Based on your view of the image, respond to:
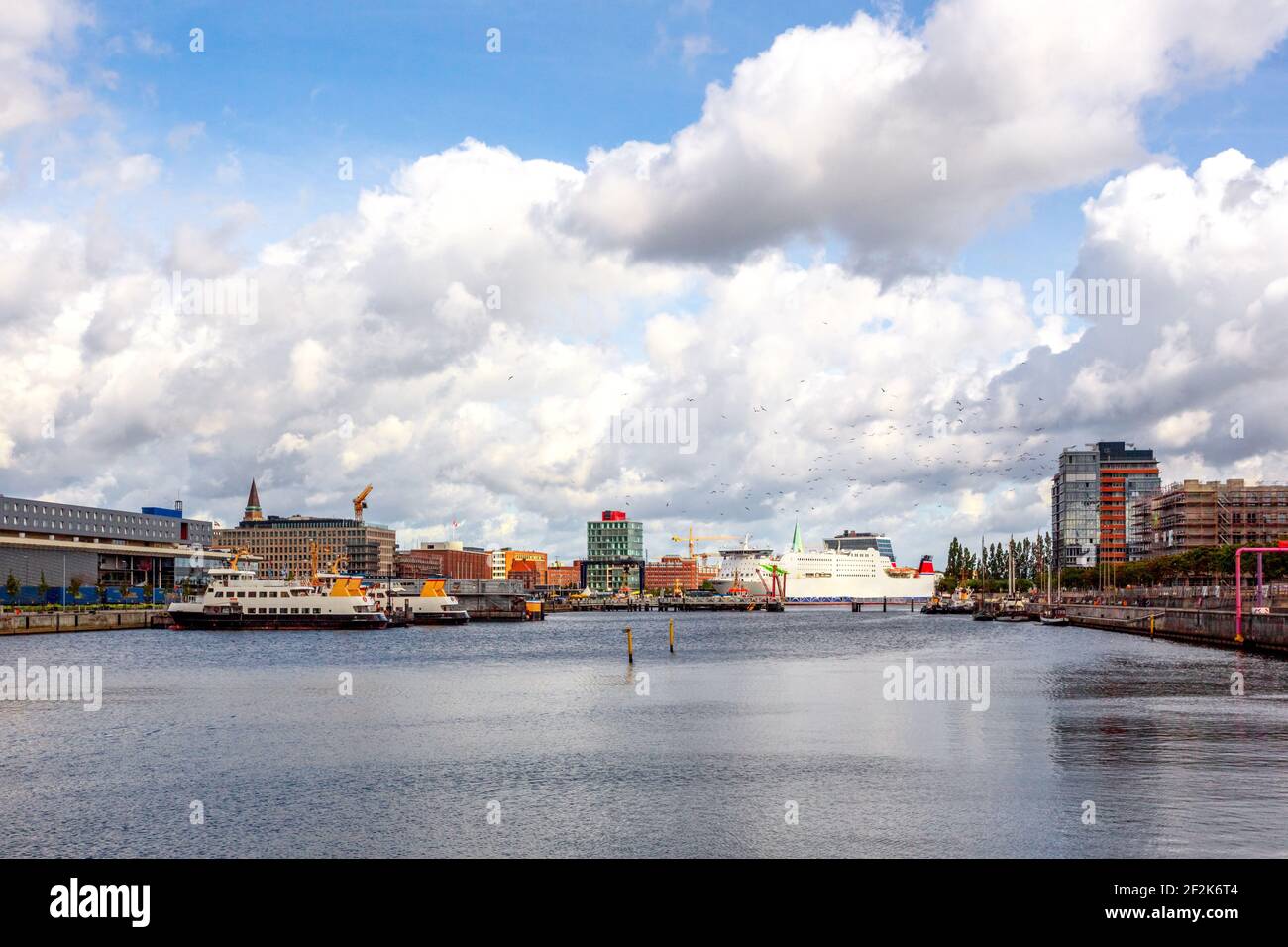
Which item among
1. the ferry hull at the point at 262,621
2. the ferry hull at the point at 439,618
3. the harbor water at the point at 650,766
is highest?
the harbor water at the point at 650,766

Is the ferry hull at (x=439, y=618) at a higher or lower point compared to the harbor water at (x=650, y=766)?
lower

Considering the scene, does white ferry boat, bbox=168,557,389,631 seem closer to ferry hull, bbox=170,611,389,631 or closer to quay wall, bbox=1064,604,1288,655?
ferry hull, bbox=170,611,389,631

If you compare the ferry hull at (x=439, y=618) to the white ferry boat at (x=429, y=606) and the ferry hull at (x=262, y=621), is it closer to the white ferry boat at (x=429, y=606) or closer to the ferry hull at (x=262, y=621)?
the white ferry boat at (x=429, y=606)

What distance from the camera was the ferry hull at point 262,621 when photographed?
155 m

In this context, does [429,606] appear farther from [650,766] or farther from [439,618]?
[650,766]

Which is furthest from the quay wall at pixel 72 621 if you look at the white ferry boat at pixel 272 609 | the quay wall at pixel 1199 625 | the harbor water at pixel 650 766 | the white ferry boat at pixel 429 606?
the quay wall at pixel 1199 625

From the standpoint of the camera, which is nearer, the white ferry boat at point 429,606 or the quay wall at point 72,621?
the quay wall at point 72,621

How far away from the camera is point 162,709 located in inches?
2383

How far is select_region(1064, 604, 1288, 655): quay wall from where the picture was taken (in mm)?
98500

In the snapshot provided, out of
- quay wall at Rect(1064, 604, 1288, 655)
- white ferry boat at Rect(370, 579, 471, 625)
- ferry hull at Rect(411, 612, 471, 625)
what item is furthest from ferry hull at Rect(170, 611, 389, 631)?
quay wall at Rect(1064, 604, 1288, 655)
